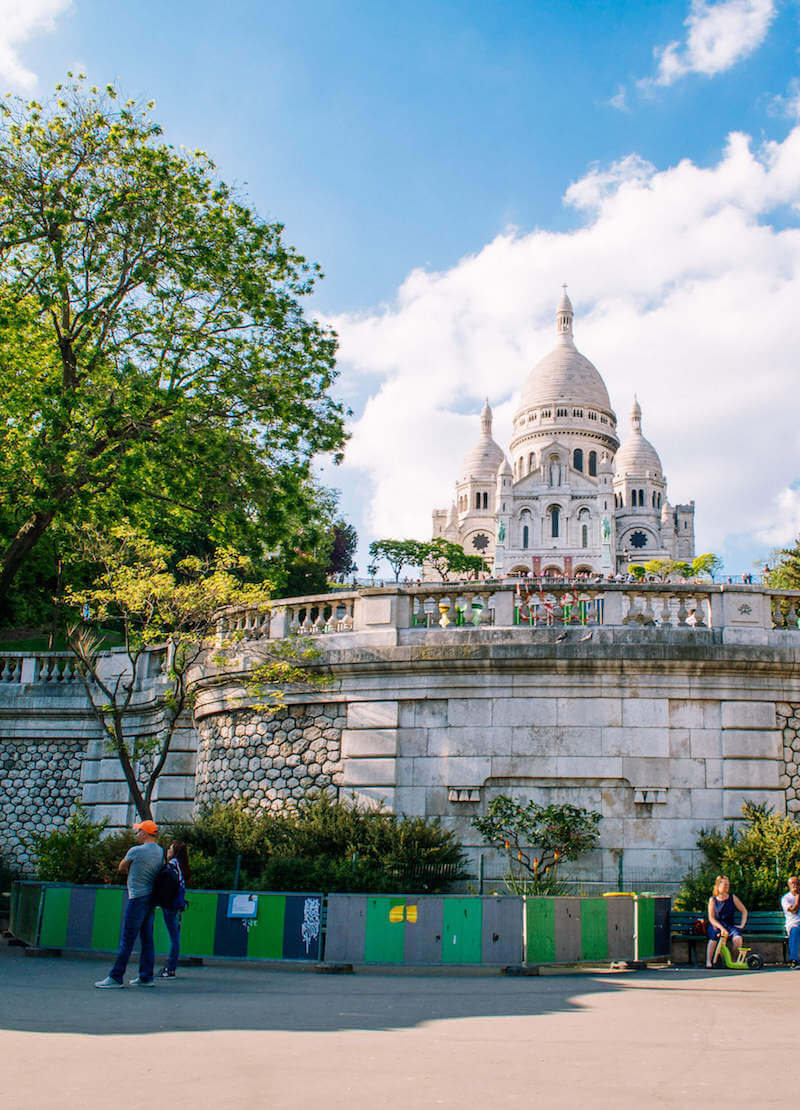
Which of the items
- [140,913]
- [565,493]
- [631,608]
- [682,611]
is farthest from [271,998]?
[565,493]

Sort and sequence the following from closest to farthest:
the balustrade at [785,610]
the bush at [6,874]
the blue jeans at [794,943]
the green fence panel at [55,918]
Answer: the blue jeans at [794,943] → the green fence panel at [55,918] → the balustrade at [785,610] → the bush at [6,874]

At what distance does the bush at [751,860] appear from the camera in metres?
14.1

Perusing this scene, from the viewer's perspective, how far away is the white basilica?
139 m

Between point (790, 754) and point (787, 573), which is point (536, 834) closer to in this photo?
point (790, 754)

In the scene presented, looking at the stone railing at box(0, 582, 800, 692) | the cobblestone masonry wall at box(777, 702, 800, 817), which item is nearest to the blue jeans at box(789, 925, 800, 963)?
the cobblestone masonry wall at box(777, 702, 800, 817)

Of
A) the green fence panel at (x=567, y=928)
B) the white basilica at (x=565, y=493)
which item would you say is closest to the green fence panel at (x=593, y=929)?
the green fence panel at (x=567, y=928)

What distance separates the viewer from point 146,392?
1942 centimetres

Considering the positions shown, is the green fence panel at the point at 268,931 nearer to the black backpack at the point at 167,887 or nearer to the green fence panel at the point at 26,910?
the black backpack at the point at 167,887

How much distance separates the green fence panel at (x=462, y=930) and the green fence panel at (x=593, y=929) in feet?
4.14

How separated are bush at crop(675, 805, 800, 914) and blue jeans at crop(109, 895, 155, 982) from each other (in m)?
7.10

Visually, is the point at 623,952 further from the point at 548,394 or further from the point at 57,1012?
the point at 548,394

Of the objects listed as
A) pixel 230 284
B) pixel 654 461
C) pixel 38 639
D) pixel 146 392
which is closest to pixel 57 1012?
pixel 146 392

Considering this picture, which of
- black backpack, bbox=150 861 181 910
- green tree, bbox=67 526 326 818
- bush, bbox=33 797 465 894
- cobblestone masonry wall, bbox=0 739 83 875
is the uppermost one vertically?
green tree, bbox=67 526 326 818

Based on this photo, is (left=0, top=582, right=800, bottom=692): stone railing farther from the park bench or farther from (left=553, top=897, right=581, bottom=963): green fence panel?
(left=553, top=897, right=581, bottom=963): green fence panel
